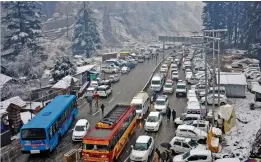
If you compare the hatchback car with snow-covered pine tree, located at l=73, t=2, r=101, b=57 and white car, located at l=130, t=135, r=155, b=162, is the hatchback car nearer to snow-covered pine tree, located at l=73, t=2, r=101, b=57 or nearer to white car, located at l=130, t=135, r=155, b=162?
white car, located at l=130, t=135, r=155, b=162

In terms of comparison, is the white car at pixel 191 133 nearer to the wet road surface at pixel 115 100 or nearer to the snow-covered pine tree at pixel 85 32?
the wet road surface at pixel 115 100

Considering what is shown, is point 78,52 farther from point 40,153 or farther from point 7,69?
point 40,153

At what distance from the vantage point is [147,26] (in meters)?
171

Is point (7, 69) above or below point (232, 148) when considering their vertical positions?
above

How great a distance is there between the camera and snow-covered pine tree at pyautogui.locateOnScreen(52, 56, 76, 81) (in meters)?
53.9

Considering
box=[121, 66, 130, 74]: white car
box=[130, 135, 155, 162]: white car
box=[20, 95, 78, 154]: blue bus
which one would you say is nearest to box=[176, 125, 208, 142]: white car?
box=[130, 135, 155, 162]: white car

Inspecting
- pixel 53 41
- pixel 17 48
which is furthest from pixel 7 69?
pixel 53 41

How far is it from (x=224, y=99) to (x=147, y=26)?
431ft

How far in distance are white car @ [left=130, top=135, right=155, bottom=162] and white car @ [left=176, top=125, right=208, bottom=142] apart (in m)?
3.85

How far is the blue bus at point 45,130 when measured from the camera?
27203 millimetres

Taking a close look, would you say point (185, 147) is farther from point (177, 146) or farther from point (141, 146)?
point (141, 146)

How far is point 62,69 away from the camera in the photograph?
54.3 meters

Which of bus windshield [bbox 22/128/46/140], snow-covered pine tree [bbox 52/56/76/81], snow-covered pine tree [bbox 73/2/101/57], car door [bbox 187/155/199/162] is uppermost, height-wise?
snow-covered pine tree [bbox 73/2/101/57]

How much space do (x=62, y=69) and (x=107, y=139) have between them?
1243 inches
